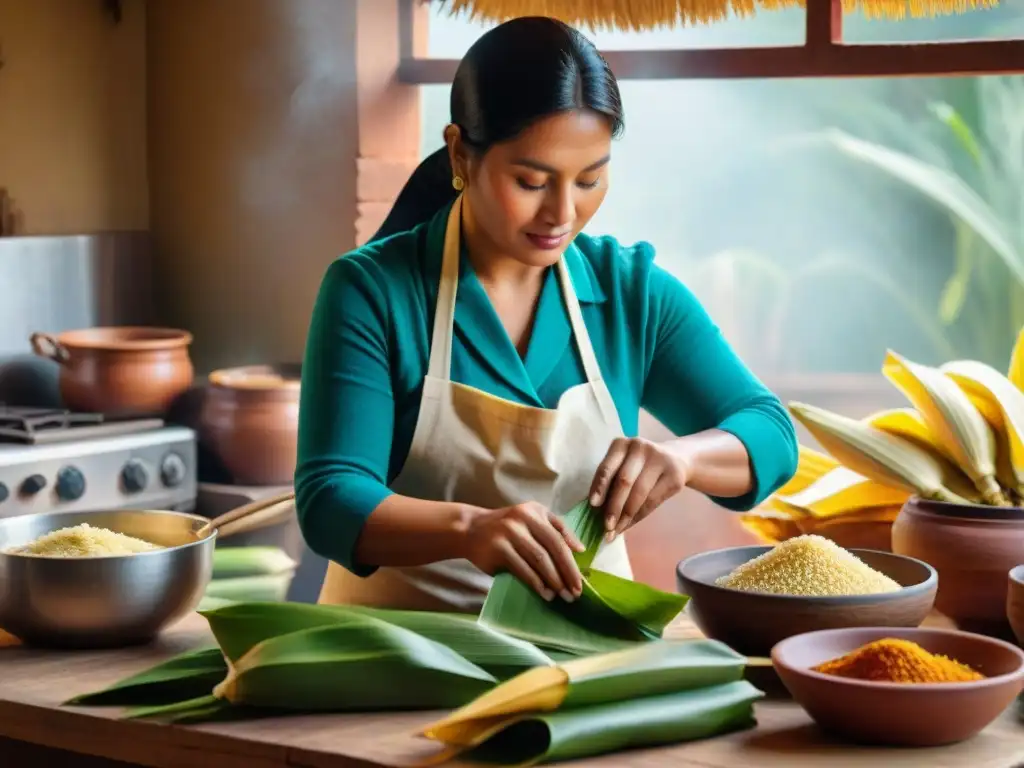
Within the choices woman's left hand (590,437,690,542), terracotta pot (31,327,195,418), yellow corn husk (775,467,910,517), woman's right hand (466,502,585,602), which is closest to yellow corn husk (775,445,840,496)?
yellow corn husk (775,467,910,517)

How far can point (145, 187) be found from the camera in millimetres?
4375

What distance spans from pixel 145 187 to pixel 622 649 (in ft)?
10.1

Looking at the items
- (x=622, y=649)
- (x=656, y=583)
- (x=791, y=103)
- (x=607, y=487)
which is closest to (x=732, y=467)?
(x=607, y=487)

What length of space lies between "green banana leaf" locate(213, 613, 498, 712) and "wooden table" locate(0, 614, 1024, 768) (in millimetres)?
19

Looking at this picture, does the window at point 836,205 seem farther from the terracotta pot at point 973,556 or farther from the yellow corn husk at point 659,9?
the terracotta pot at point 973,556

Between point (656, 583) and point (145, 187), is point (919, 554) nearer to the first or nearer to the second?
point (656, 583)

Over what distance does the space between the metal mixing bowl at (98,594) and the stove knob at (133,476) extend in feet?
5.80

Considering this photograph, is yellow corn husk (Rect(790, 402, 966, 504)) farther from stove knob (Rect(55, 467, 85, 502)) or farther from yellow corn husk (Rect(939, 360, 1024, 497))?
stove knob (Rect(55, 467, 85, 502))

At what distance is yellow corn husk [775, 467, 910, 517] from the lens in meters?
2.36

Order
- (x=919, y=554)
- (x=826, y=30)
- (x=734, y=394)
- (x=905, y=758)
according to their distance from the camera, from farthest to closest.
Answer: (x=826, y=30)
(x=734, y=394)
(x=919, y=554)
(x=905, y=758)

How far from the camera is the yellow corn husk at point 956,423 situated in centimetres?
221

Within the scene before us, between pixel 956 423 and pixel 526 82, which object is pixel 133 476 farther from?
pixel 956 423

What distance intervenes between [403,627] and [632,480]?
1.28ft

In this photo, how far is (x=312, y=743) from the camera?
148 cm
